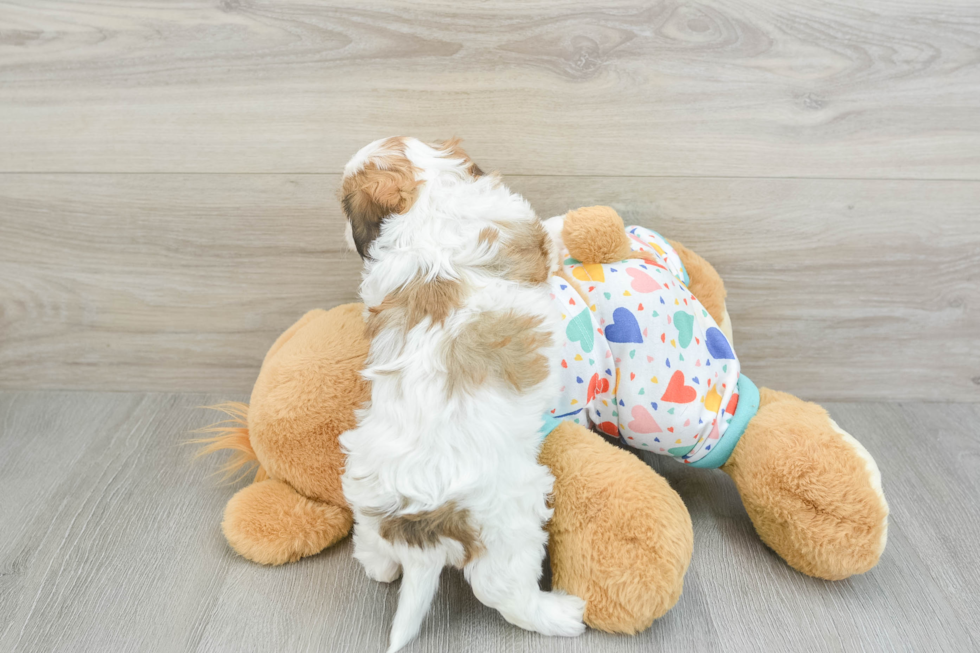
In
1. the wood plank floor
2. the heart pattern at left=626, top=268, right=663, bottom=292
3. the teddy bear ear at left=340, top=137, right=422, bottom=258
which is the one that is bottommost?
the wood plank floor

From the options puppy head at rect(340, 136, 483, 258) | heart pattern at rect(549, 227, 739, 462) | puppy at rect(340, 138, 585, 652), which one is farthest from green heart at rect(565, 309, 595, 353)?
puppy head at rect(340, 136, 483, 258)

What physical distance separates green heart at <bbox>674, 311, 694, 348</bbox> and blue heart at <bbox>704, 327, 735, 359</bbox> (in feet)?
0.11

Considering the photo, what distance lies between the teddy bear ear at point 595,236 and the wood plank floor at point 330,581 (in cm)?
35

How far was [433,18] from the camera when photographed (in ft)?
3.01

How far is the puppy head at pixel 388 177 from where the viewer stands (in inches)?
26.3

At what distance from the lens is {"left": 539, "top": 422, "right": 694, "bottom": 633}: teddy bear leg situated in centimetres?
70

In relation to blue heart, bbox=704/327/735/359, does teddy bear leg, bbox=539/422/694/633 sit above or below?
below

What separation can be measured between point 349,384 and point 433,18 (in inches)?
20.2

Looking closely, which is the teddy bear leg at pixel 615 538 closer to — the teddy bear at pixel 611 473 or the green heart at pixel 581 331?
the teddy bear at pixel 611 473

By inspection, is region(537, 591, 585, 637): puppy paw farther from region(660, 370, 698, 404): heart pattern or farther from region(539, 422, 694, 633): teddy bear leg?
region(660, 370, 698, 404): heart pattern

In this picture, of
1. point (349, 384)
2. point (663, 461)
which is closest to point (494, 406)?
point (349, 384)

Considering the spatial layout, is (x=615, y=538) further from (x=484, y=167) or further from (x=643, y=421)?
(x=484, y=167)

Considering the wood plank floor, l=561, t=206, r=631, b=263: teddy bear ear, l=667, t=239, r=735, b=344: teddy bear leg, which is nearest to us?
the wood plank floor

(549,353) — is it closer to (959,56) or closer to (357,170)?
(357,170)
